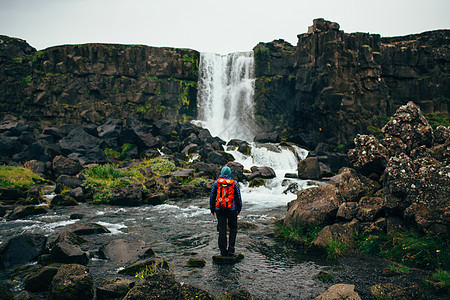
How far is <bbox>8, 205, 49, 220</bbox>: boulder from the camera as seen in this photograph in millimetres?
12893

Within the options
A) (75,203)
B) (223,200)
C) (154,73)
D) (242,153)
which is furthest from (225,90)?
(223,200)

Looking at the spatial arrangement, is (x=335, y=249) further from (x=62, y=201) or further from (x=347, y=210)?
(x=62, y=201)

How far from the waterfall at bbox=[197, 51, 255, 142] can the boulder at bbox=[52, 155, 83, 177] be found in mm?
18839

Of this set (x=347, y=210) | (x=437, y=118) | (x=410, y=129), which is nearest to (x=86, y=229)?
(x=347, y=210)

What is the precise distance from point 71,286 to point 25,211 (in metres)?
9.05

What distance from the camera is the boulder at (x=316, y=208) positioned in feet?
30.6

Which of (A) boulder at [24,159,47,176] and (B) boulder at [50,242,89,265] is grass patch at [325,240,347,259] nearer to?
(B) boulder at [50,242,89,265]

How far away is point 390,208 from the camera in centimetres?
804

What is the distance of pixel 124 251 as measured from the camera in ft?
27.7

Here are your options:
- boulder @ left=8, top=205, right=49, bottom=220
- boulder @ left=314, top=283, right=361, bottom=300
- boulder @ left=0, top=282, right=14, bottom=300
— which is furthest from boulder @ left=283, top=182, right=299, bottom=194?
boulder @ left=0, top=282, right=14, bottom=300

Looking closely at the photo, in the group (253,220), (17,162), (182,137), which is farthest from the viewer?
(182,137)

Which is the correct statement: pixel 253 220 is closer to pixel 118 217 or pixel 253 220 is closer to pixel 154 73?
pixel 118 217

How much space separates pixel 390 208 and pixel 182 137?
25436 mm

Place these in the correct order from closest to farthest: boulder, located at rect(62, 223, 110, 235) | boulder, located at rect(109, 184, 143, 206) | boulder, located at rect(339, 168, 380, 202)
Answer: boulder, located at rect(339, 168, 380, 202) < boulder, located at rect(62, 223, 110, 235) < boulder, located at rect(109, 184, 143, 206)
